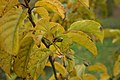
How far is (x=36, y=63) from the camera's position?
102cm

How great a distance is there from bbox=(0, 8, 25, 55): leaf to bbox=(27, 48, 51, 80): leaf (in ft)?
0.42

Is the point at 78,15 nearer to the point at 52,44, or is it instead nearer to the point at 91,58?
the point at 52,44

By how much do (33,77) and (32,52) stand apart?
76 millimetres

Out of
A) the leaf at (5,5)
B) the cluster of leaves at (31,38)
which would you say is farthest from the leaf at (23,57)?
the leaf at (5,5)

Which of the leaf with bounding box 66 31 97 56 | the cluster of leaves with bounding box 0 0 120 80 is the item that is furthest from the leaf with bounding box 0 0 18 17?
the leaf with bounding box 66 31 97 56

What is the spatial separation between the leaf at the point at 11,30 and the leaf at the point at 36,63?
13 cm

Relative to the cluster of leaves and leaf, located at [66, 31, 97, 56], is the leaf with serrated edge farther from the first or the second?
leaf, located at [66, 31, 97, 56]

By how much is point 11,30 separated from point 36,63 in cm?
16

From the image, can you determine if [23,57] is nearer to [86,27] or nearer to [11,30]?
[11,30]

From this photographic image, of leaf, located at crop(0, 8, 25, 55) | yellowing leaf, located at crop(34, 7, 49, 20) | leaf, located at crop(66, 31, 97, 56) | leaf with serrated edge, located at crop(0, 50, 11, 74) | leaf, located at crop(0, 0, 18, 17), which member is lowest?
leaf, located at crop(66, 31, 97, 56)

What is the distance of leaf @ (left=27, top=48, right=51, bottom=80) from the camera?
1.01m

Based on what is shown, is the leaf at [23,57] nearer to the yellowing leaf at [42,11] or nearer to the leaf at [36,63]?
the leaf at [36,63]

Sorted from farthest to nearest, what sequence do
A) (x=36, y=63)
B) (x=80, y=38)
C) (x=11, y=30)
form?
(x=80, y=38) → (x=36, y=63) → (x=11, y=30)

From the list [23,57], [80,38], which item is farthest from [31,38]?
[80,38]
